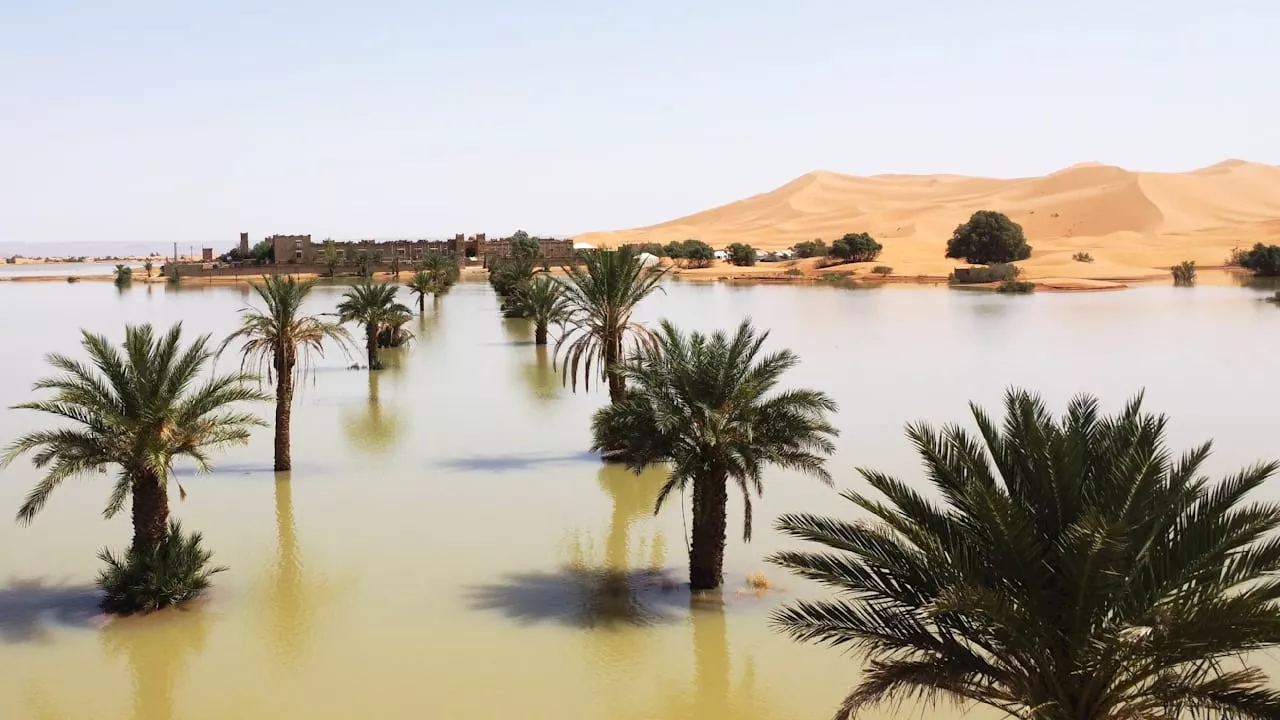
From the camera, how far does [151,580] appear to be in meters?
12.0

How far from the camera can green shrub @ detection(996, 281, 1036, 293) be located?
2625 inches

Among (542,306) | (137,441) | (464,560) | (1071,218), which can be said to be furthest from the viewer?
(1071,218)

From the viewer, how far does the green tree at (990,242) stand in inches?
3201

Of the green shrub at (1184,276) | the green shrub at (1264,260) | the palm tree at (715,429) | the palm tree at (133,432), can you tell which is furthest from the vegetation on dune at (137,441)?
the green shrub at (1264,260)

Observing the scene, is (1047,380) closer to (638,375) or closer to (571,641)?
(638,375)

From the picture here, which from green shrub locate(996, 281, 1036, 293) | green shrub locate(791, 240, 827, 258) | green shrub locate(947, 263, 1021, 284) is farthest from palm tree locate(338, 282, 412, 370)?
green shrub locate(791, 240, 827, 258)

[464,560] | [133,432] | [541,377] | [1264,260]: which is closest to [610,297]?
[464,560]

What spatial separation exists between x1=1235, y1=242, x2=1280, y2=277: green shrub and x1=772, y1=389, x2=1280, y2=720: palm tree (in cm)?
7692

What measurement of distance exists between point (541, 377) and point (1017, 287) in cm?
4502

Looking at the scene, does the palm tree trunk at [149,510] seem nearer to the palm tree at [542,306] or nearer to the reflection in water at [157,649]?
the reflection in water at [157,649]

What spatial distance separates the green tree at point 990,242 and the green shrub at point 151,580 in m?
76.7

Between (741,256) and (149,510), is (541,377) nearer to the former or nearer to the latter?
(149,510)

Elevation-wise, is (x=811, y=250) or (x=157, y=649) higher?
(x=811, y=250)

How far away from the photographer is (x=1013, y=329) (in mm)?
42156
